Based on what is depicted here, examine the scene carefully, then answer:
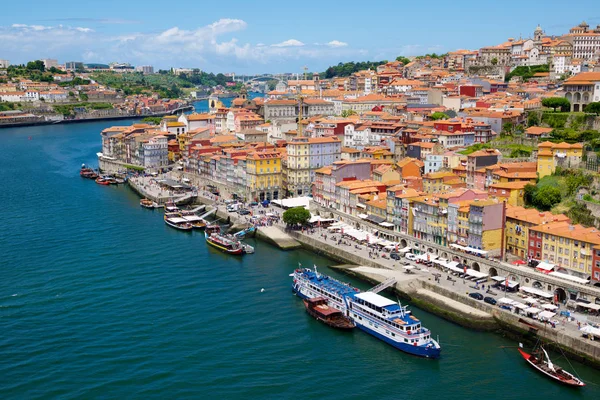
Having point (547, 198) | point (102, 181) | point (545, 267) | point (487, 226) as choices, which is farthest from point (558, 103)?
point (102, 181)

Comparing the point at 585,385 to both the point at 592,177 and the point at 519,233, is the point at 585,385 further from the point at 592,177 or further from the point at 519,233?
the point at 592,177

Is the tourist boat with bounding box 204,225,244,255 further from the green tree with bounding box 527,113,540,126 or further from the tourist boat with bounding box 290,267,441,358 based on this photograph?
the green tree with bounding box 527,113,540,126

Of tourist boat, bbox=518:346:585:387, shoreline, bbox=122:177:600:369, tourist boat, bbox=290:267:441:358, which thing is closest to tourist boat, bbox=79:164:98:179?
shoreline, bbox=122:177:600:369

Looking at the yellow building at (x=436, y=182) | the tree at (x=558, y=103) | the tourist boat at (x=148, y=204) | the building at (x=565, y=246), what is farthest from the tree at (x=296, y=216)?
the tree at (x=558, y=103)

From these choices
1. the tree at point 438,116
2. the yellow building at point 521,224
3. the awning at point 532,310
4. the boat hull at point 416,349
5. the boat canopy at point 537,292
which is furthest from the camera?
the tree at point 438,116

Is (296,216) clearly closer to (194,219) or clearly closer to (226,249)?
(226,249)

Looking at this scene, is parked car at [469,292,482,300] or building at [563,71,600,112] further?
building at [563,71,600,112]

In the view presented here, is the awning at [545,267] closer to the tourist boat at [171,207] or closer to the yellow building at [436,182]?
the yellow building at [436,182]
